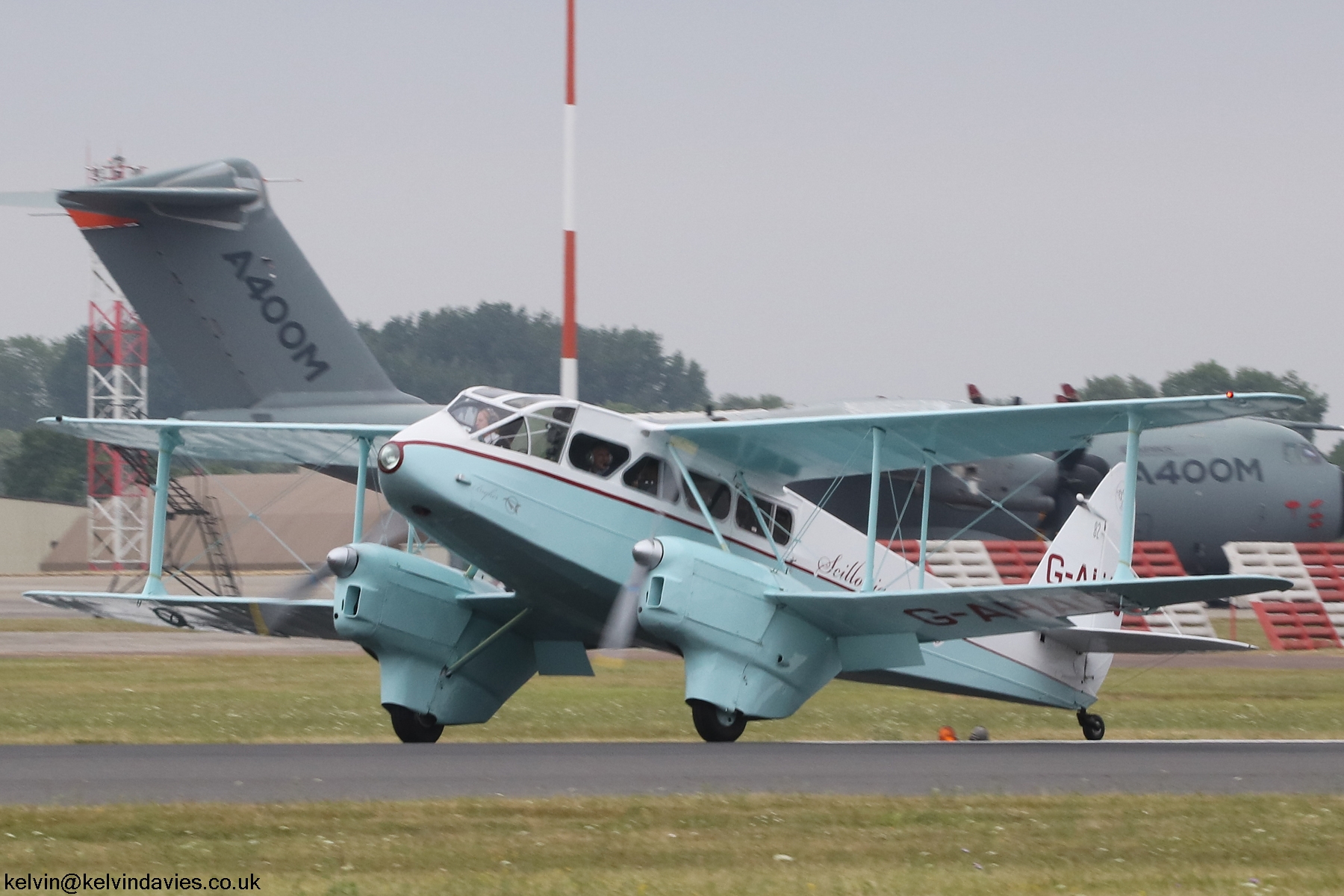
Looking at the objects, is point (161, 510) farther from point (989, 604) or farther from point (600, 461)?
point (989, 604)

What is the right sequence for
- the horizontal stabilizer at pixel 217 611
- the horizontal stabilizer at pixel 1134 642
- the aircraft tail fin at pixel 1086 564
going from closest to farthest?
the horizontal stabilizer at pixel 1134 642, the horizontal stabilizer at pixel 217 611, the aircraft tail fin at pixel 1086 564

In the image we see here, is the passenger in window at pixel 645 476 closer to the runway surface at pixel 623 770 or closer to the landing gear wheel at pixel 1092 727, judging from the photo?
→ the runway surface at pixel 623 770

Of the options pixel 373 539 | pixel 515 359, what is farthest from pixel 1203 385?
pixel 373 539

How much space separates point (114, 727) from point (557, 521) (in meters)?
7.33

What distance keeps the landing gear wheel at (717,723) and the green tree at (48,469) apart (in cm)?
11179

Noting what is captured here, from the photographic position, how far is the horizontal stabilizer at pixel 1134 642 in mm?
19031

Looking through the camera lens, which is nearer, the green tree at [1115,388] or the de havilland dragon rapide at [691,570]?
the de havilland dragon rapide at [691,570]

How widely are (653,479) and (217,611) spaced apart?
19.9ft

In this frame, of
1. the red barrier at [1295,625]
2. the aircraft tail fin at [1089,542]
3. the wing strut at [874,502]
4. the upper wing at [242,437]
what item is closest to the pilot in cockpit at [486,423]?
the upper wing at [242,437]

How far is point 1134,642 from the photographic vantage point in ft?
67.4

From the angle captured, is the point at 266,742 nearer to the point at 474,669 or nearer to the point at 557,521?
the point at 474,669

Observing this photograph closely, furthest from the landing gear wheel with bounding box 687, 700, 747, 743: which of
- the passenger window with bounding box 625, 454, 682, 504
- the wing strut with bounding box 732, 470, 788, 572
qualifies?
the passenger window with bounding box 625, 454, 682, 504

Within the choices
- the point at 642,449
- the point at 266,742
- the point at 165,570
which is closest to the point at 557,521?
the point at 642,449

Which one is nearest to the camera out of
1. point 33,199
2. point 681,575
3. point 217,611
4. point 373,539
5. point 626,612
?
point 681,575
